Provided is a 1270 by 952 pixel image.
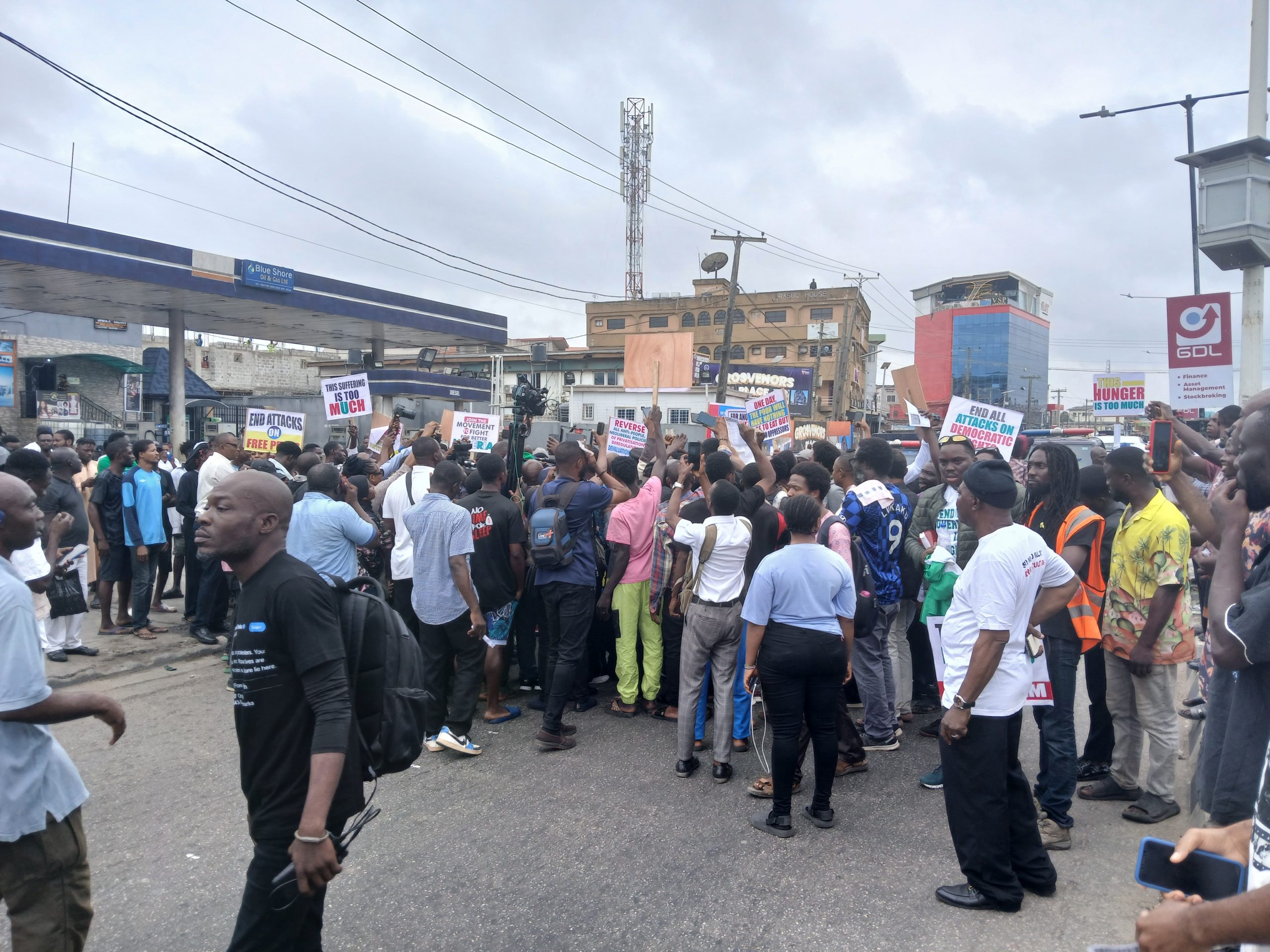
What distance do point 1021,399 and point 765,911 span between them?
378 feet

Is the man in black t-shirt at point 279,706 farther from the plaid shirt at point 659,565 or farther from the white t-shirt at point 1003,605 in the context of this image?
the plaid shirt at point 659,565

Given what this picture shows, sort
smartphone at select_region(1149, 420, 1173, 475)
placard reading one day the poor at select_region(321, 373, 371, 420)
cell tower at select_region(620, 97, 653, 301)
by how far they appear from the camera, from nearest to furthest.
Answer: smartphone at select_region(1149, 420, 1173, 475), placard reading one day the poor at select_region(321, 373, 371, 420), cell tower at select_region(620, 97, 653, 301)

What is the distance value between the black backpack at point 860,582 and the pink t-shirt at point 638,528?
1.53 meters

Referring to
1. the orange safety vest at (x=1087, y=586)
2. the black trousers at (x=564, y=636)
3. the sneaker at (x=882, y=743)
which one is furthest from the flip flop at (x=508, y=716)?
the orange safety vest at (x=1087, y=586)

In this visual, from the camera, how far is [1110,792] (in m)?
4.97

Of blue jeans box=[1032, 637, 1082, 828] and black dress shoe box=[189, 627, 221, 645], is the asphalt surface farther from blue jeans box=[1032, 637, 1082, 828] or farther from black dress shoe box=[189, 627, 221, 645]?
black dress shoe box=[189, 627, 221, 645]

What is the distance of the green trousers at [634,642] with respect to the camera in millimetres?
6562

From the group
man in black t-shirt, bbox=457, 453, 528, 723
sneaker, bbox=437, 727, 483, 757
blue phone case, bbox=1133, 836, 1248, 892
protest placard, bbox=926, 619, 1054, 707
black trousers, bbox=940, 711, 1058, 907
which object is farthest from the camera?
man in black t-shirt, bbox=457, 453, 528, 723

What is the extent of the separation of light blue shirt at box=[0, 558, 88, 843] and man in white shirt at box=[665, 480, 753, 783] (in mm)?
3601

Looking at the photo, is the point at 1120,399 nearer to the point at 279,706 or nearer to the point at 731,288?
the point at 731,288

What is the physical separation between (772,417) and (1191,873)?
889 cm

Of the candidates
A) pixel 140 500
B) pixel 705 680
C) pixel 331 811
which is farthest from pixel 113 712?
pixel 140 500

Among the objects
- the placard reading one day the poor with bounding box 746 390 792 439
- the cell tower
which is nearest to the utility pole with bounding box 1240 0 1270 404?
the placard reading one day the poor with bounding box 746 390 792 439

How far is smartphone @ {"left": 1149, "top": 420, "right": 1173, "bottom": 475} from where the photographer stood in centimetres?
383
